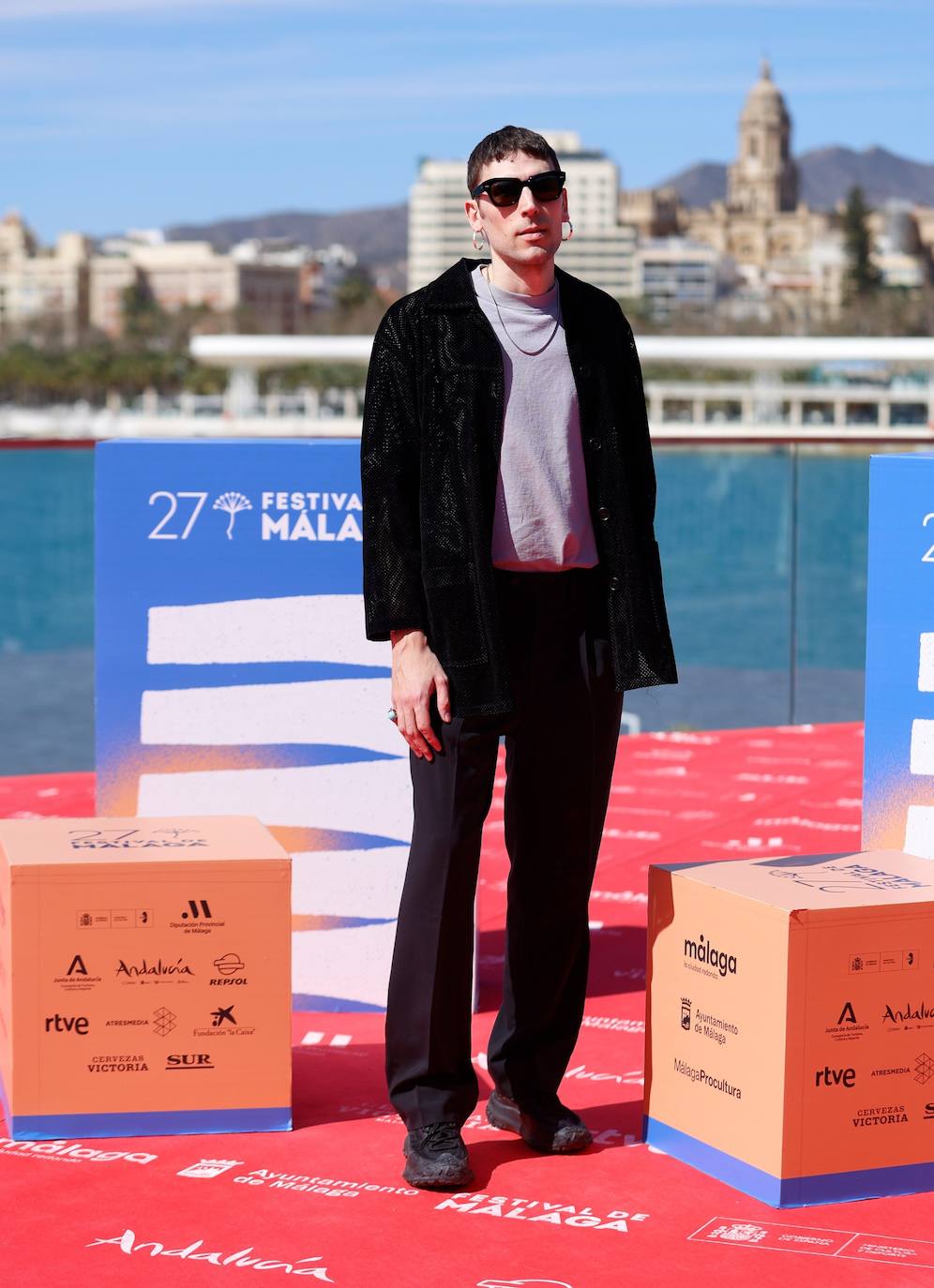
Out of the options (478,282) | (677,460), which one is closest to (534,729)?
(478,282)

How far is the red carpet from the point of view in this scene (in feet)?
6.56

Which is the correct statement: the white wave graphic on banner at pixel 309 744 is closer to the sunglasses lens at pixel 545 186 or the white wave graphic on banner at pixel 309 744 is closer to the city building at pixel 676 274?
the sunglasses lens at pixel 545 186

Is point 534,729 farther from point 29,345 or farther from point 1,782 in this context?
point 29,345

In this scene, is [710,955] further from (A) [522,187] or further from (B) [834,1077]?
(A) [522,187]

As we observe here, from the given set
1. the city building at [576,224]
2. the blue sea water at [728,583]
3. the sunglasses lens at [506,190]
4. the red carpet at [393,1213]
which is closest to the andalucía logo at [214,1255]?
the red carpet at [393,1213]

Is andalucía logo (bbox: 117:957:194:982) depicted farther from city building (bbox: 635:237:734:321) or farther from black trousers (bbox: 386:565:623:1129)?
city building (bbox: 635:237:734:321)

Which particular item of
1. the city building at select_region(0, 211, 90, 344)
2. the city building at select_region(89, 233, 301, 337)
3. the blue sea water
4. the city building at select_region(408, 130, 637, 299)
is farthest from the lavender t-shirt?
the city building at select_region(89, 233, 301, 337)

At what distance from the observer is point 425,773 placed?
2312 mm

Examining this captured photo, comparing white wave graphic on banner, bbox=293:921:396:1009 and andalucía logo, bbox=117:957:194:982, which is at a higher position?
andalucía logo, bbox=117:957:194:982

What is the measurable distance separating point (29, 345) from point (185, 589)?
304 ft

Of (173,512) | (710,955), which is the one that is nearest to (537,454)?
(710,955)

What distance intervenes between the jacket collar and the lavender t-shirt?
0.07 feet

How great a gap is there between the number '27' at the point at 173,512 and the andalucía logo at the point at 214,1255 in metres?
1.28

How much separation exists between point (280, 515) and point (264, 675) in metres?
0.27
